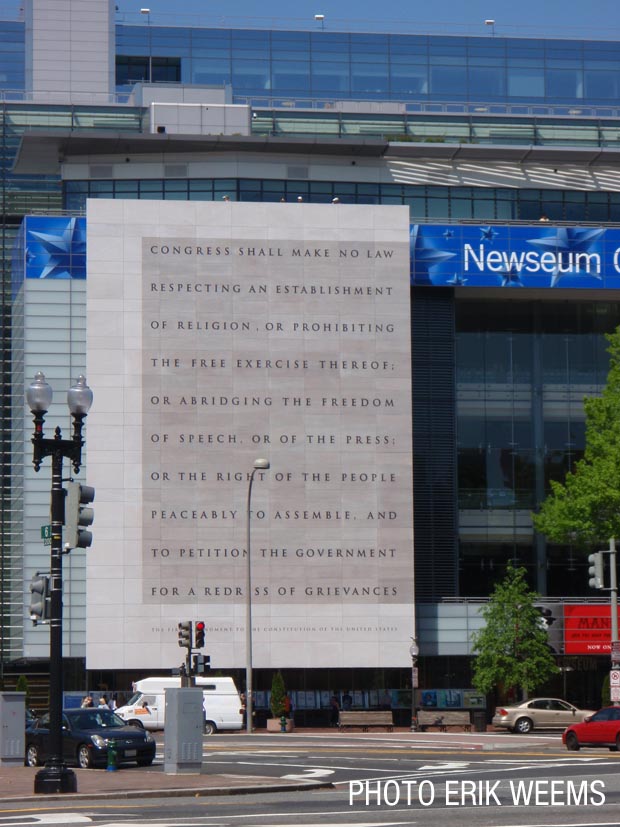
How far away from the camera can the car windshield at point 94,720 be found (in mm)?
37391

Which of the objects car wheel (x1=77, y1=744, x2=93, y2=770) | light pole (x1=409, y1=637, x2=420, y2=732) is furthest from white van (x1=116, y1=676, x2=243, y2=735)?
car wheel (x1=77, y1=744, x2=93, y2=770)

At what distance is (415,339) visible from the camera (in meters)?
78.6

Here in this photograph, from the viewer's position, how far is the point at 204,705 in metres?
59.4

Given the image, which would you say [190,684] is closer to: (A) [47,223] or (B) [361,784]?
(B) [361,784]

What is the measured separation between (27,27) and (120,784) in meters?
81.6

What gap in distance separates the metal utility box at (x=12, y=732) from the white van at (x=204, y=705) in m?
19.6

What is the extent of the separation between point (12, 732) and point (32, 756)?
7.93 ft

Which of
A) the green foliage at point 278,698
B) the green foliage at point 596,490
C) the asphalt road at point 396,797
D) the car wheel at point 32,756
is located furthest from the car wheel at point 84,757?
the green foliage at point 278,698

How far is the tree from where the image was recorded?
68750mm

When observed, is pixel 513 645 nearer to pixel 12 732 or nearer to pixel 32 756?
pixel 32 756

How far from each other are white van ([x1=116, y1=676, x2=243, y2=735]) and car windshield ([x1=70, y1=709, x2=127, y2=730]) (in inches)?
727

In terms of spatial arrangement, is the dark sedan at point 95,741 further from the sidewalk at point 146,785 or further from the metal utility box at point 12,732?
the sidewalk at point 146,785

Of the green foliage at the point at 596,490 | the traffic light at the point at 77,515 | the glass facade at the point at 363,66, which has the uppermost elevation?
the glass facade at the point at 363,66

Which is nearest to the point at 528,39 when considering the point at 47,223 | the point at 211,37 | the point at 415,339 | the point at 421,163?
the point at 211,37
